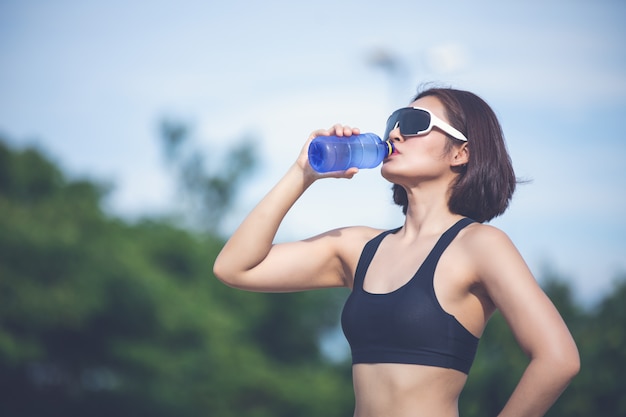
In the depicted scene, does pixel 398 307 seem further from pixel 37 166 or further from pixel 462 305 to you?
pixel 37 166

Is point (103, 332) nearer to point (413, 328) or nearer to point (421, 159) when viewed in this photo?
point (421, 159)

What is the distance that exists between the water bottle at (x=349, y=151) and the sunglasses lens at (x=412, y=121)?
9cm

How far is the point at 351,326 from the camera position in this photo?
3.04 metres

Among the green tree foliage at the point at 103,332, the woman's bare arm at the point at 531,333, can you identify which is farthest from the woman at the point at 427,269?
the green tree foliage at the point at 103,332

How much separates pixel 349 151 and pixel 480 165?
1.55ft

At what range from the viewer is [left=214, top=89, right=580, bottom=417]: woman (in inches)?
108

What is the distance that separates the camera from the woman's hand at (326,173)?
128 inches

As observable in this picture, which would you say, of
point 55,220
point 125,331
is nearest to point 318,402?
point 125,331

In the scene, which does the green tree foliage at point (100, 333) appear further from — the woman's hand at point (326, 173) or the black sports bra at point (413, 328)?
the black sports bra at point (413, 328)

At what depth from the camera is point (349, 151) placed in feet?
10.7

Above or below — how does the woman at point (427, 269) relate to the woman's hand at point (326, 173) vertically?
below

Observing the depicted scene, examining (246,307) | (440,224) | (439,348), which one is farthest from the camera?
(246,307)

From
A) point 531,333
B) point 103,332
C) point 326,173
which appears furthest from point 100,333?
point 531,333

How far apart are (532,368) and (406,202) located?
3.41ft
